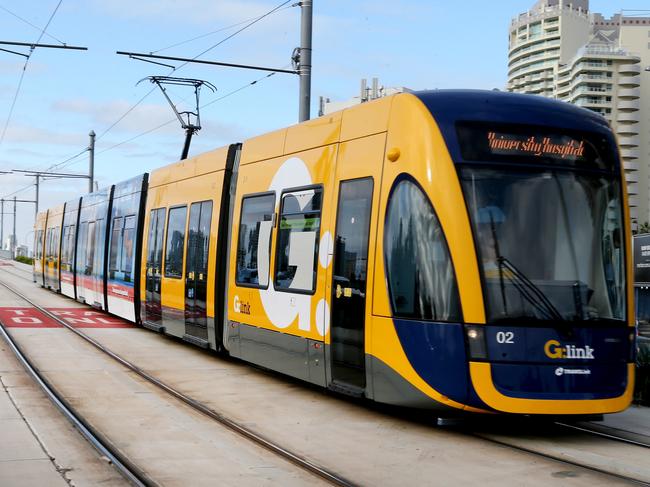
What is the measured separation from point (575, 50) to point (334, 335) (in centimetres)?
14043

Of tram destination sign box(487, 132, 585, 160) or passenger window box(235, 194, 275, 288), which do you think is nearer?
tram destination sign box(487, 132, 585, 160)

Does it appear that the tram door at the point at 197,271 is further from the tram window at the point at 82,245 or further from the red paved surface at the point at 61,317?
the tram window at the point at 82,245

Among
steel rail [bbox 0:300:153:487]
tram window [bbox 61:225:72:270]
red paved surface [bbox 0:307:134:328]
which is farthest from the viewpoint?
tram window [bbox 61:225:72:270]

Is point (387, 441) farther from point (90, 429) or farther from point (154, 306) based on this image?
point (154, 306)

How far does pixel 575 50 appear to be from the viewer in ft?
465

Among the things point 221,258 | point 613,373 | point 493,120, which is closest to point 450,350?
point 613,373

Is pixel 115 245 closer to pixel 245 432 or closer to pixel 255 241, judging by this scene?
pixel 255 241

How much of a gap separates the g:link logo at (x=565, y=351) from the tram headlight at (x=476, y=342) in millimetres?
576

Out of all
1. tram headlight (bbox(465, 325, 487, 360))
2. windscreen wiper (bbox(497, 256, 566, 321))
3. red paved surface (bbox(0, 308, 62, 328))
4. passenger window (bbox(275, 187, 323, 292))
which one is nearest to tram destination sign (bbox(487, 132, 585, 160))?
windscreen wiper (bbox(497, 256, 566, 321))

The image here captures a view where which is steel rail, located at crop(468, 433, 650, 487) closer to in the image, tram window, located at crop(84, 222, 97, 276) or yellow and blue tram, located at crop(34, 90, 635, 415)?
yellow and blue tram, located at crop(34, 90, 635, 415)

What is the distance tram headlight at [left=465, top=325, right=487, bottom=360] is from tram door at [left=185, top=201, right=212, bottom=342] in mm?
6726

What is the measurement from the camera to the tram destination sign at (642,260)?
36406 millimetres

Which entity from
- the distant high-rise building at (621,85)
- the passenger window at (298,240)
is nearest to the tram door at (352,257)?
the passenger window at (298,240)

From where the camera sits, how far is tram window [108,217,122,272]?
21.5 metres
